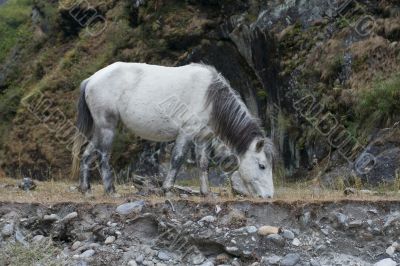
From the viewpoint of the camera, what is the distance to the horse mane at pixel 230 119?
35.3ft

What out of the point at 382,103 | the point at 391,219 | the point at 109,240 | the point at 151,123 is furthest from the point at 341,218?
the point at 382,103

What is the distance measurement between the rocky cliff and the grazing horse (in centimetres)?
311

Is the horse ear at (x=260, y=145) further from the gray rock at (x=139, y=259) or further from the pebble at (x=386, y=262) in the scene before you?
the pebble at (x=386, y=262)

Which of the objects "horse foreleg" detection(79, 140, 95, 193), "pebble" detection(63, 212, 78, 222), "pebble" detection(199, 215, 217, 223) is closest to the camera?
"pebble" detection(199, 215, 217, 223)

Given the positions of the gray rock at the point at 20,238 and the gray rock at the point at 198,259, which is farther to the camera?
the gray rock at the point at 20,238

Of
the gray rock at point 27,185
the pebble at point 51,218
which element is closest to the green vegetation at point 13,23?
the gray rock at point 27,185

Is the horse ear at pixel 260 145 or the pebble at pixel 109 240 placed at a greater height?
the horse ear at pixel 260 145

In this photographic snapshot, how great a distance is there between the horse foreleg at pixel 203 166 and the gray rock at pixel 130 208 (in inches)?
75.1

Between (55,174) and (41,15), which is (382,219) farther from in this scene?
(41,15)

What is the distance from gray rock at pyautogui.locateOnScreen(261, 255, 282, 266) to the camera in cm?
802

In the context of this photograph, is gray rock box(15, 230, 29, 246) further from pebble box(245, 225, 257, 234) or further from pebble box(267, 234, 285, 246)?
pebble box(267, 234, 285, 246)

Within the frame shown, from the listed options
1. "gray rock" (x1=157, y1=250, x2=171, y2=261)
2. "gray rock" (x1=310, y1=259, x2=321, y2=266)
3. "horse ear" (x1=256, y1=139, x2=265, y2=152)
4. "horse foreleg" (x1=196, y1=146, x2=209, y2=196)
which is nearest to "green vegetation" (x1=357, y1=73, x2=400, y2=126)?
"horse ear" (x1=256, y1=139, x2=265, y2=152)

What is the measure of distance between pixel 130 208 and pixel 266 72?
28.4ft

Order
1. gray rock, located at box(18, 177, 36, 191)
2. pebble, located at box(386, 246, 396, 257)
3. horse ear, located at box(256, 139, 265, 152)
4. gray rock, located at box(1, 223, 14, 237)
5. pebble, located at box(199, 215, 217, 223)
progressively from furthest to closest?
1. gray rock, located at box(18, 177, 36, 191)
2. horse ear, located at box(256, 139, 265, 152)
3. gray rock, located at box(1, 223, 14, 237)
4. pebble, located at box(199, 215, 217, 223)
5. pebble, located at box(386, 246, 396, 257)
